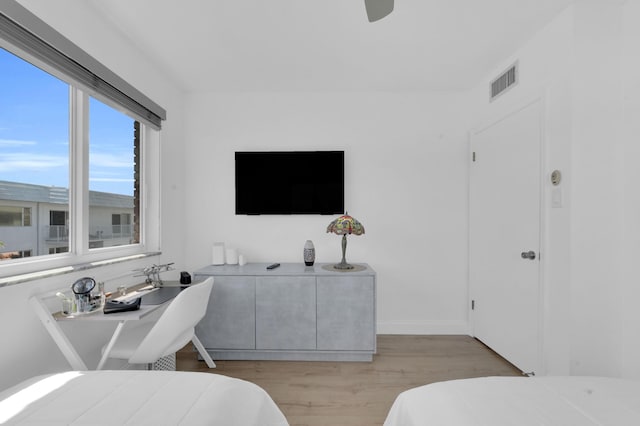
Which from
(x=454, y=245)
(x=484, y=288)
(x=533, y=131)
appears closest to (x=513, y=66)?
(x=533, y=131)

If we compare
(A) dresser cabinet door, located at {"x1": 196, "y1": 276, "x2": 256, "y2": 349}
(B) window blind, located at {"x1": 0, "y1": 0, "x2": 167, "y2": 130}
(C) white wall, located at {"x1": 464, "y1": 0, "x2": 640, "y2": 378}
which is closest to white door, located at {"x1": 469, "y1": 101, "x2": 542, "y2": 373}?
(C) white wall, located at {"x1": 464, "y1": 0, "x2": 640, "y2": 378}

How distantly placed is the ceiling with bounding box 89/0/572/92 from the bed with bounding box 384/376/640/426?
2.17m

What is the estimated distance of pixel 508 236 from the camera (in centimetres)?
249

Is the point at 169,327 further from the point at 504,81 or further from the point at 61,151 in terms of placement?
the point at 504,81

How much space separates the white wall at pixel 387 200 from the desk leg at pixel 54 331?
161cm

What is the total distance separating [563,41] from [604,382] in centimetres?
208

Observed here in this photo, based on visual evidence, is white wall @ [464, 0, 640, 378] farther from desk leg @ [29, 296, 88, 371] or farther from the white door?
desk leg @ [29, 296, 88, 371]

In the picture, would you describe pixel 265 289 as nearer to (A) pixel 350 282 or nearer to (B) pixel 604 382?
(A) pixel 350 282

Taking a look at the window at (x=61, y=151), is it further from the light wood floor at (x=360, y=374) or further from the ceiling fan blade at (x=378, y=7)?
the ceiling fan blade at (x=378, y=7)

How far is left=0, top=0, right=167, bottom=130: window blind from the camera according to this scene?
4.52ft

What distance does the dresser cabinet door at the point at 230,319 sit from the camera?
2.56 meters

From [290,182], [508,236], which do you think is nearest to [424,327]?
[508,236]

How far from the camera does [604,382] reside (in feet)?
3.80

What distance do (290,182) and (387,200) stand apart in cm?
106
